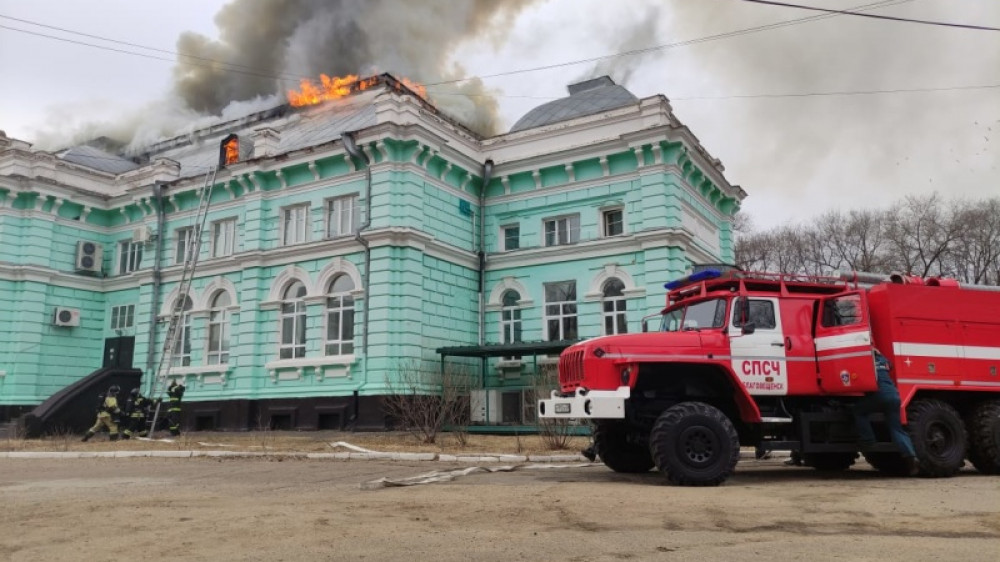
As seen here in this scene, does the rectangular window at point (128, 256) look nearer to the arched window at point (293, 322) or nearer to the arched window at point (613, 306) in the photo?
the arched window at point (293, 322)

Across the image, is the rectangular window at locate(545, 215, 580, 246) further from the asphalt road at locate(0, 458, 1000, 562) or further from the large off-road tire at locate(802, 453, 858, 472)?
the asphalt road at locate(0, 458, 1000, 562)

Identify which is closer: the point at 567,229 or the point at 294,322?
the point at 294,322

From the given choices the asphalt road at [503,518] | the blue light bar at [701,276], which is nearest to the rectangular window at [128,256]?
the asphalt road at [503,518]

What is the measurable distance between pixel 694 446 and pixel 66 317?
26.1m

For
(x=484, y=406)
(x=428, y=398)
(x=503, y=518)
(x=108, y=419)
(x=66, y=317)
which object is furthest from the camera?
(x=66, y=317)

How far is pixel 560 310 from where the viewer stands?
76.8ft

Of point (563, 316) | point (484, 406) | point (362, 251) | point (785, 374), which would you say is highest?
point (362, 251)

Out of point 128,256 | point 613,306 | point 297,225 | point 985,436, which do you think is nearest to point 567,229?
point 613,306

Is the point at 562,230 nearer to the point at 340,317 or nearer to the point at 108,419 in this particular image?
the point at 340,317

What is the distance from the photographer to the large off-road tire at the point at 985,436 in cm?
1136

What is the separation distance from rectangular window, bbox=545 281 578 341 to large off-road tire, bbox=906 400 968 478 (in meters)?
12.6

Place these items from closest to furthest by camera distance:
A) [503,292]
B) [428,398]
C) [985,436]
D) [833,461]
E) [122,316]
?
[985,436] → [833,461] → [428,398] → [503,292] → [122,316]

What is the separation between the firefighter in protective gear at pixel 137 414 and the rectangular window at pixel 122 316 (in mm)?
8321

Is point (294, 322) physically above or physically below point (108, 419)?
above
